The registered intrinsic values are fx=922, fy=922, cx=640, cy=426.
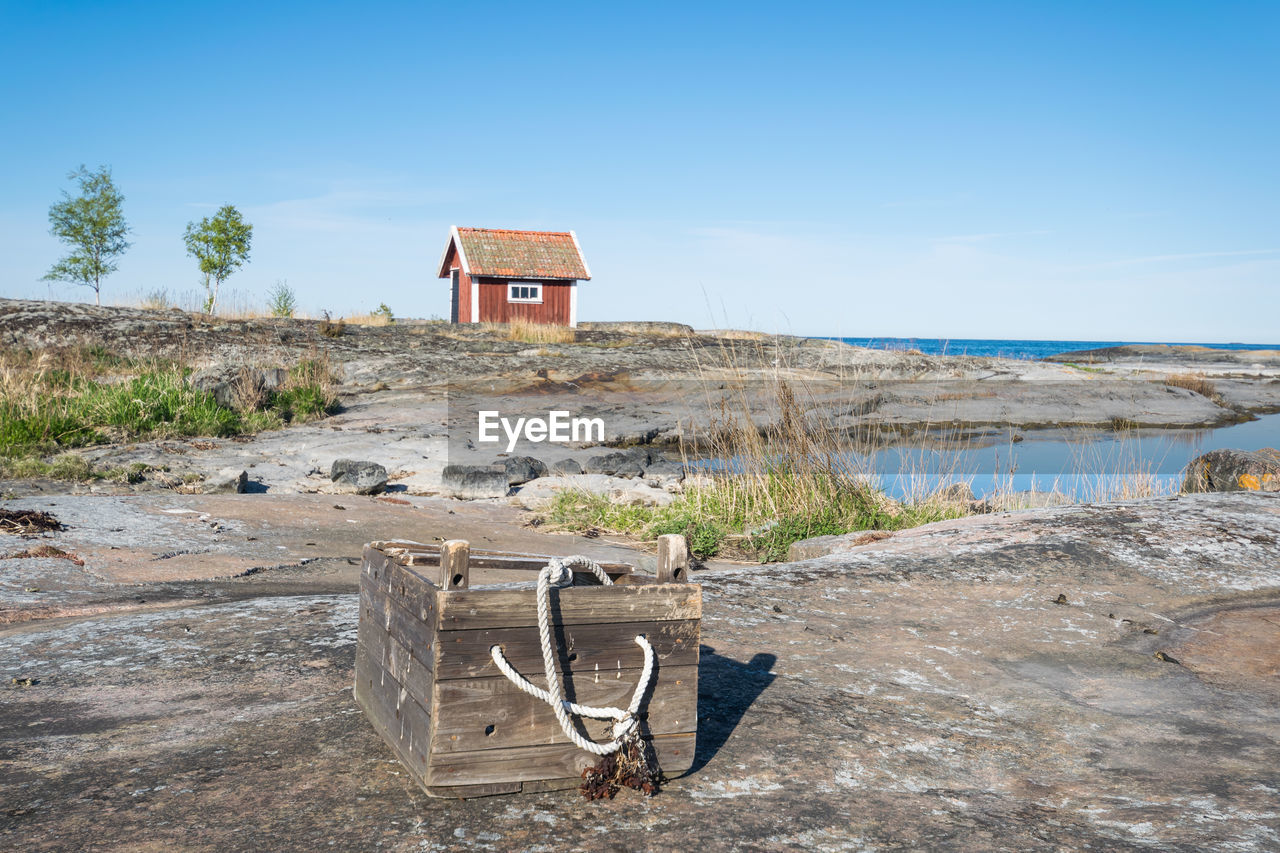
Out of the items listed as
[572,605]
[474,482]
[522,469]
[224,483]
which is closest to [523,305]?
[522,469]

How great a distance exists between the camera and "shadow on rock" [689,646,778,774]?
9.21 ft

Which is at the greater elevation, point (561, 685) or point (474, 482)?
point (561, 685)

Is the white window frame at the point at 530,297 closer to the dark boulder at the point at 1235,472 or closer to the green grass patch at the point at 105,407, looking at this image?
the green grass patch at the point at 105,407

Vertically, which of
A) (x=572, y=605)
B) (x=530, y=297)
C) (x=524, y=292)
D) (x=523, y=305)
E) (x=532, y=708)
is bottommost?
(x=532, y=708)

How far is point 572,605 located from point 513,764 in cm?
43

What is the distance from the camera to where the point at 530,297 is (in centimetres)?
2841

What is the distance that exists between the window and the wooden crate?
85.7 feet

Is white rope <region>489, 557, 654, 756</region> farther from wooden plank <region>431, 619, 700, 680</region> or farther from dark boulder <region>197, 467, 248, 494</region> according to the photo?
dark boulder <region>197, 467, 248, 494</region>

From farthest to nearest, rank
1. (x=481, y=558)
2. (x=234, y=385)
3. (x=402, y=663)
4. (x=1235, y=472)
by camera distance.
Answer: (x=234, y=385), (x=1235, y=472), (x=481, y=558), (x=402, y=663)

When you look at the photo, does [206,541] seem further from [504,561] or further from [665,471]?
[665,471]

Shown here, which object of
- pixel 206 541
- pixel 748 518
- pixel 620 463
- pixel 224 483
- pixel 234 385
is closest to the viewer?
pixel 206 541

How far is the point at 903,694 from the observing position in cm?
334

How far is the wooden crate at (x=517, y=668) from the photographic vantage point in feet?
7.25

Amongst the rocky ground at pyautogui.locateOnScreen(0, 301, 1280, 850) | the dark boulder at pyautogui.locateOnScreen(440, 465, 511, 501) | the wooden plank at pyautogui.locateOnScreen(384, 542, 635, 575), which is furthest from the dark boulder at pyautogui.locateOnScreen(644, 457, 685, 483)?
the wooden plank at pyautogui.locateOnScreen(384, 542, 635, 575)
